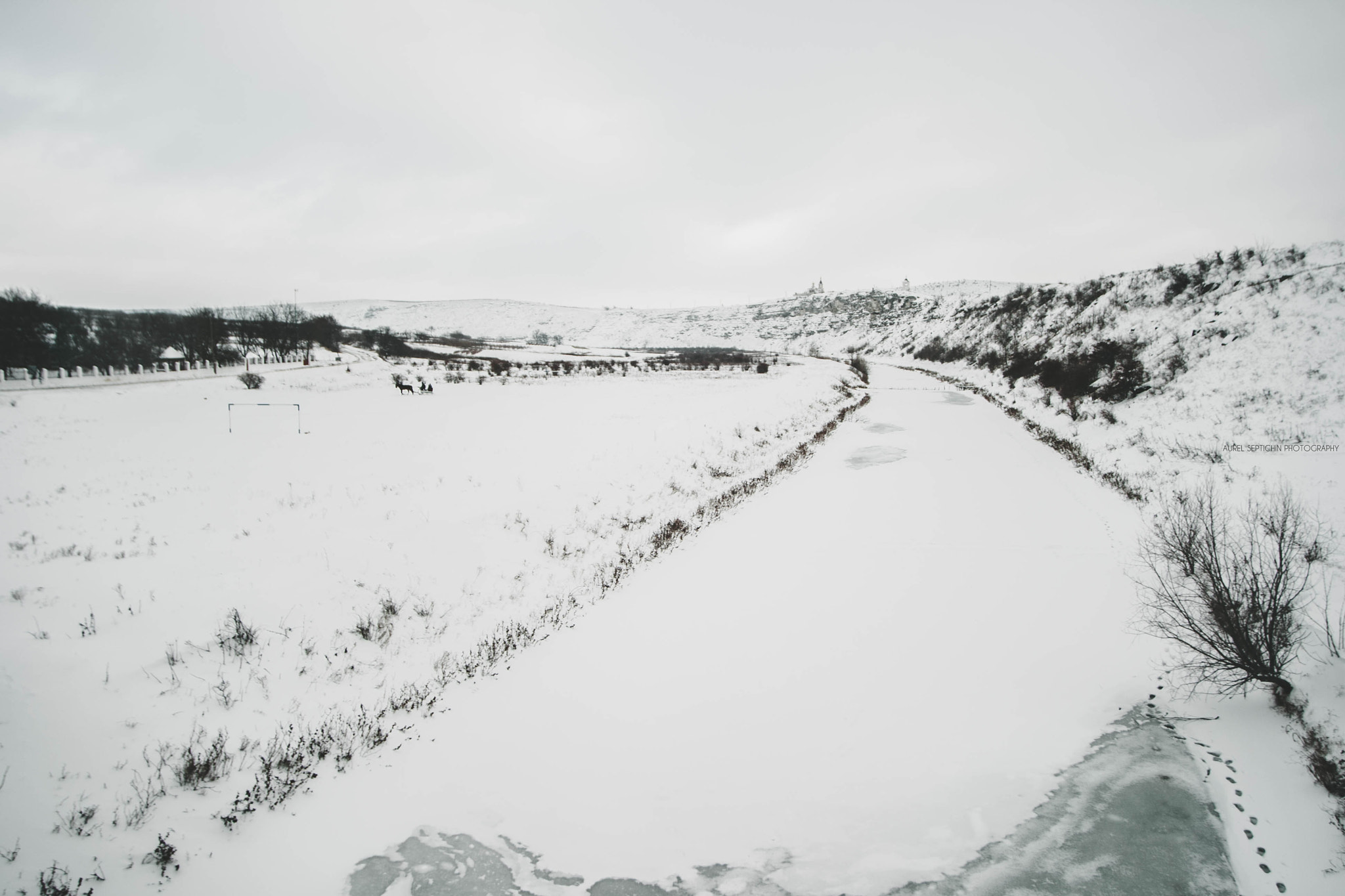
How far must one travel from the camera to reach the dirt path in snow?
4445 millimetres

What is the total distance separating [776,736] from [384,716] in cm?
466

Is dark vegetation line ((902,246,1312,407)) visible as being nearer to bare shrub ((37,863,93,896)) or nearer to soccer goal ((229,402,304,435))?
bare shrub ((37,863,93,896))

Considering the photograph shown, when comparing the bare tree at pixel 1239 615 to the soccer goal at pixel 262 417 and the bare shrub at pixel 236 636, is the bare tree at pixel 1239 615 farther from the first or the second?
the soccer goal at pixel 262 417

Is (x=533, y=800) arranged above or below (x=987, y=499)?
below

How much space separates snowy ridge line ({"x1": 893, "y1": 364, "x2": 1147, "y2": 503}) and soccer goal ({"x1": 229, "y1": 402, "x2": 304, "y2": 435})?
2889 cm

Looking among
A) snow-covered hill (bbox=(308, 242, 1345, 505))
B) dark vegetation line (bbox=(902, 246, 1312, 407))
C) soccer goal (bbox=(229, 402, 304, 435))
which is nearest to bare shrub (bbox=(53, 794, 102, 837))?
snow-covered hill (bbox=(308, 242, 1345, 505))

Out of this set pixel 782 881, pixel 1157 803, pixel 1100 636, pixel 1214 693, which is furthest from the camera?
pixel 1100 636

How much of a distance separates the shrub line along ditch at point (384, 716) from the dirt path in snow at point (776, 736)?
262 mm

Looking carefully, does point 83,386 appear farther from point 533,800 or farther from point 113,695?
point 533,800

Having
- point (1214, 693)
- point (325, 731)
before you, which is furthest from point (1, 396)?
point (1214, 693)

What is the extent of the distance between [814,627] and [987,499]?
8.19 metres

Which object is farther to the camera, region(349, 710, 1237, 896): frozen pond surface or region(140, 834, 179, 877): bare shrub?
region(349, 710, 1237, 896): frozen pond surface

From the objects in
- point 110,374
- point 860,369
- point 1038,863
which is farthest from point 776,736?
point 110,374

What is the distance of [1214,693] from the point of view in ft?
19.7
